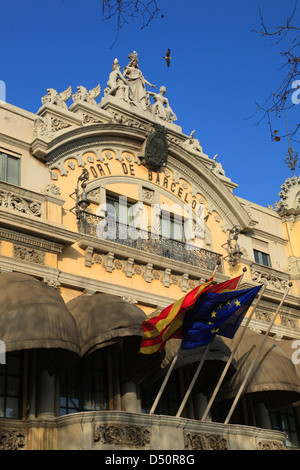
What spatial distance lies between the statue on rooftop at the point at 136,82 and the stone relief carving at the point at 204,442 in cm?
1188

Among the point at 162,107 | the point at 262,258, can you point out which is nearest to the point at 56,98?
the point at 162,107

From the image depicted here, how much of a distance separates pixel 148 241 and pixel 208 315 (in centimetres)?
461

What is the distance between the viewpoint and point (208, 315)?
54.6ft

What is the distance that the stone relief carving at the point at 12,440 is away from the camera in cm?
1483

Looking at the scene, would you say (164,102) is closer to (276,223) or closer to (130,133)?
(130,133)

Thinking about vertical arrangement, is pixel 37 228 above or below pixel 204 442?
above

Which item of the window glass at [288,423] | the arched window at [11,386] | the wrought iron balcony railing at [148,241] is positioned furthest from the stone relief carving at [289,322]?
the arched window at [11,386]

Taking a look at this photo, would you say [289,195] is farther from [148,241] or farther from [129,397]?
[129,397]

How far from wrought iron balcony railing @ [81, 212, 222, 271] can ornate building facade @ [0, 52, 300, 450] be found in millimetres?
47

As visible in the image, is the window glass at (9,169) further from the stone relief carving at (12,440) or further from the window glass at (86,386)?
the stone relief carving at (12,440)

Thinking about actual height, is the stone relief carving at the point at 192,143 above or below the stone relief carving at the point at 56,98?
above

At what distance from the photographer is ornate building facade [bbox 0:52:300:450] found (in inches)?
601
